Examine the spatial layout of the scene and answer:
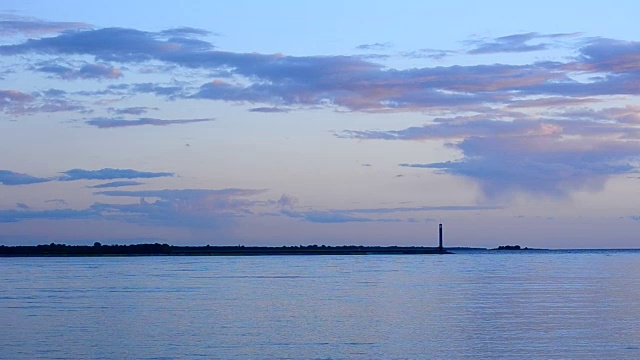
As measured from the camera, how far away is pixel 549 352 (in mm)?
26625

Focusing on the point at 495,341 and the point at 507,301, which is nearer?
the point at 495,341


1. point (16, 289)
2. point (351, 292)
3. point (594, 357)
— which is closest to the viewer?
point (594, 357)

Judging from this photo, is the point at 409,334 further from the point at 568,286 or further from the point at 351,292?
the point at 568,286

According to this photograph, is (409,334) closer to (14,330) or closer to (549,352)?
(549,352)

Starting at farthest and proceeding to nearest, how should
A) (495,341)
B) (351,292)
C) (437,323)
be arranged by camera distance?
(351,292) < (437,323) < (495,341)

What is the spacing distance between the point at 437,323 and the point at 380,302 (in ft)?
29.9

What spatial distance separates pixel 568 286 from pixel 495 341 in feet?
94.3

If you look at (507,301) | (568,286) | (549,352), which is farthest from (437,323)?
(568,286)

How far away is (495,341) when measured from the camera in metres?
29.0

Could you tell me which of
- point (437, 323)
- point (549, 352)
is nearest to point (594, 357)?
point (549, 352)

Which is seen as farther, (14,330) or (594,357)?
(14,330)

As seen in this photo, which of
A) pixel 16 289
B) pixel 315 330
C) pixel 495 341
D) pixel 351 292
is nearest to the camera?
pixel 495 341

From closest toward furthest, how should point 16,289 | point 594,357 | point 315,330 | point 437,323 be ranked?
1. point 594,357
2. point 315,330
3. point 437,323
4. point 16,289

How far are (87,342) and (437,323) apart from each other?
1217 centimetres
